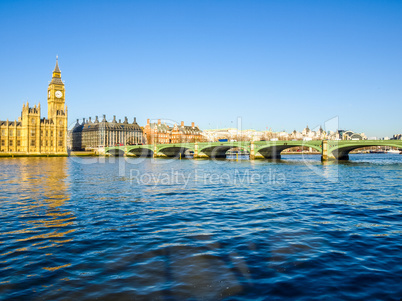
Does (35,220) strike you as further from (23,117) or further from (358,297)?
(23,117)

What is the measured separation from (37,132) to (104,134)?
4737cm

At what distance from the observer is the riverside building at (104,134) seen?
558 ft

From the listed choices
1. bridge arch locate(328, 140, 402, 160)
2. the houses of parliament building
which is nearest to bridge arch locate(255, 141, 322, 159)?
bridge arch locate(328, 140, 402, 160)

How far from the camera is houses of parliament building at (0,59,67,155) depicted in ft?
395

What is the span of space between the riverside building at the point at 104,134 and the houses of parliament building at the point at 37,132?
33833 millimetres

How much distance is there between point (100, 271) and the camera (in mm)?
8969

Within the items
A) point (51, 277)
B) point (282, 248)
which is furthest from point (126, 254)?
point (282, 248)

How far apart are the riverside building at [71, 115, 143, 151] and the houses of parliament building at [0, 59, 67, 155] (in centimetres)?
3383

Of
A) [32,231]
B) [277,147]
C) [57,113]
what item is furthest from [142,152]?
[32,231]

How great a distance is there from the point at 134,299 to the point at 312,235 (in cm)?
788

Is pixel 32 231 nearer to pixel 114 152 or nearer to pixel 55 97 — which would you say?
pixel 114 152

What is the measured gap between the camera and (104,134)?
6673 inches

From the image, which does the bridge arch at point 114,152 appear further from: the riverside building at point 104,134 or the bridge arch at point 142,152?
the riverside building at point 104,134


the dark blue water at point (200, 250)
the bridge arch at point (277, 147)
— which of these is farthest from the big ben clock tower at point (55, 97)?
the dark blue water at point (200, 250)
